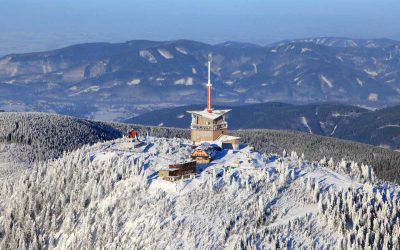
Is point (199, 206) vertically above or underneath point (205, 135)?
underneath

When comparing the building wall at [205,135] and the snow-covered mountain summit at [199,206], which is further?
the building wall at [205,135]

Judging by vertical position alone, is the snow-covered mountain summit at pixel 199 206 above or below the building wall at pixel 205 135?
below

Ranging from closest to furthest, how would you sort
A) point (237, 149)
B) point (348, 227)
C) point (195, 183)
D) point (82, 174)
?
A: point (348, 227)
point (195, 183)
point (82, 174)
point (237, 149)

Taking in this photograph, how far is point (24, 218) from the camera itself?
12625 centimetres

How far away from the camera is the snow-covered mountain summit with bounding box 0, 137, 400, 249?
360 ft

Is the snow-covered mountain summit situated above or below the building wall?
below

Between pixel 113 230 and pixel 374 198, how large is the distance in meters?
36.8

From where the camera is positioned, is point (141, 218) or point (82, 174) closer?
point (141, 218)

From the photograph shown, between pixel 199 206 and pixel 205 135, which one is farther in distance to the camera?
pixel 205 135

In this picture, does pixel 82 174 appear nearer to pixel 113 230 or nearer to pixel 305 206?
pixel 113 230

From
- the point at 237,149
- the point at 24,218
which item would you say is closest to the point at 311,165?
the point at 237,149

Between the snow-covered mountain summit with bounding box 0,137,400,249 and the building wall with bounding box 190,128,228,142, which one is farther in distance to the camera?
the building wall with bounding box 190,128,228,142

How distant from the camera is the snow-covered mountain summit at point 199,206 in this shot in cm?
10981

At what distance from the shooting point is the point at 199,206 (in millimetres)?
115000
